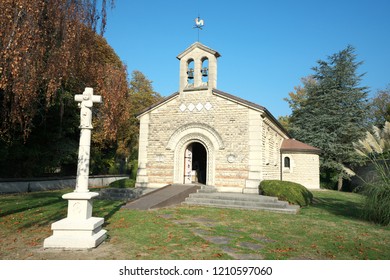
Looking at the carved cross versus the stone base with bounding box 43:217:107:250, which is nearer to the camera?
the stone base with bounding box 43:217:107:250

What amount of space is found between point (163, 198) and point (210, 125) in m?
5.39

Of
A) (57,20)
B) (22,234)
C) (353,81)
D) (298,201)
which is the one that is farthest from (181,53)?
(353,81)

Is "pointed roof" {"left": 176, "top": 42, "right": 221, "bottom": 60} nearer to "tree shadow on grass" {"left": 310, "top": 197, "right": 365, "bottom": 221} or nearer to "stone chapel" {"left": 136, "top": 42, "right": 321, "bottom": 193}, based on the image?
"stone chapel" {"left": 136, "top": 42, "right": 321, "bottom": 193}

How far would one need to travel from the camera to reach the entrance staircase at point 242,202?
10836 millimetres

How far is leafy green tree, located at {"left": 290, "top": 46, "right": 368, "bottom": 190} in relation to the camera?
26.3 metres

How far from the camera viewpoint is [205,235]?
6.50 m

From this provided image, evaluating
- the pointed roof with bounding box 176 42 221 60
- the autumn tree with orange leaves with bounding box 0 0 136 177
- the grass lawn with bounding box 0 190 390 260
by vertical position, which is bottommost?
the grass lawn with bounding box 0 190 390 260

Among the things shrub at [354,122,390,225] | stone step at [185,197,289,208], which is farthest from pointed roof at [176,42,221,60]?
shrub at [354,122,390,225]

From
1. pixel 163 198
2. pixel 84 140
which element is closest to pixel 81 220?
pixel 84 140

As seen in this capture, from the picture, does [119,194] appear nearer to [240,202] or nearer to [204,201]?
[204,201]

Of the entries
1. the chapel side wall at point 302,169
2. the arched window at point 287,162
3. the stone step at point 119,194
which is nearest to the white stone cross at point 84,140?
the stone step at point 119,194

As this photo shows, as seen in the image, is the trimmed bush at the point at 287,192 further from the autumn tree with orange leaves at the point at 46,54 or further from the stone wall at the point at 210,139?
the autumn tree with orange leaves at the point at 46,54

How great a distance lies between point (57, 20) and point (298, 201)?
11591 mm

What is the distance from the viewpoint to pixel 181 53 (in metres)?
15.8
